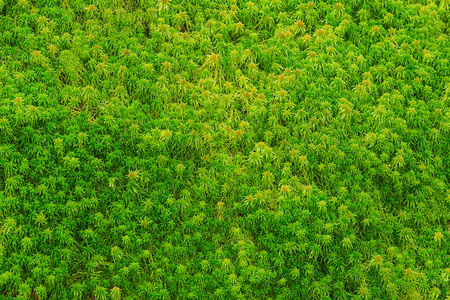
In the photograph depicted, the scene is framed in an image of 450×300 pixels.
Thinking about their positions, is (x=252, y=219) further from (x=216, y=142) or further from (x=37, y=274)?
(x=37, y=274)

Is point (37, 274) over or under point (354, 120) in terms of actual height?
under

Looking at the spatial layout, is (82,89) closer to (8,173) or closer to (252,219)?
(8,173)

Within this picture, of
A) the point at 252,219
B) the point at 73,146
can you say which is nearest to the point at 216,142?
the point at 252,219

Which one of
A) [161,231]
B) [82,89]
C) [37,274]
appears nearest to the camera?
[37,274]

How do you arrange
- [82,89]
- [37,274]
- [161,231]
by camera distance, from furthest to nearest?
[82,89] < [161,231] < [37,274]

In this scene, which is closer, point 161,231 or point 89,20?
point 161,231

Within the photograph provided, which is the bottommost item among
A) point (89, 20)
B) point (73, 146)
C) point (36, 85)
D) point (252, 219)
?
point (252, 219)

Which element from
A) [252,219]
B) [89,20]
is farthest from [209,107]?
[89,20]
